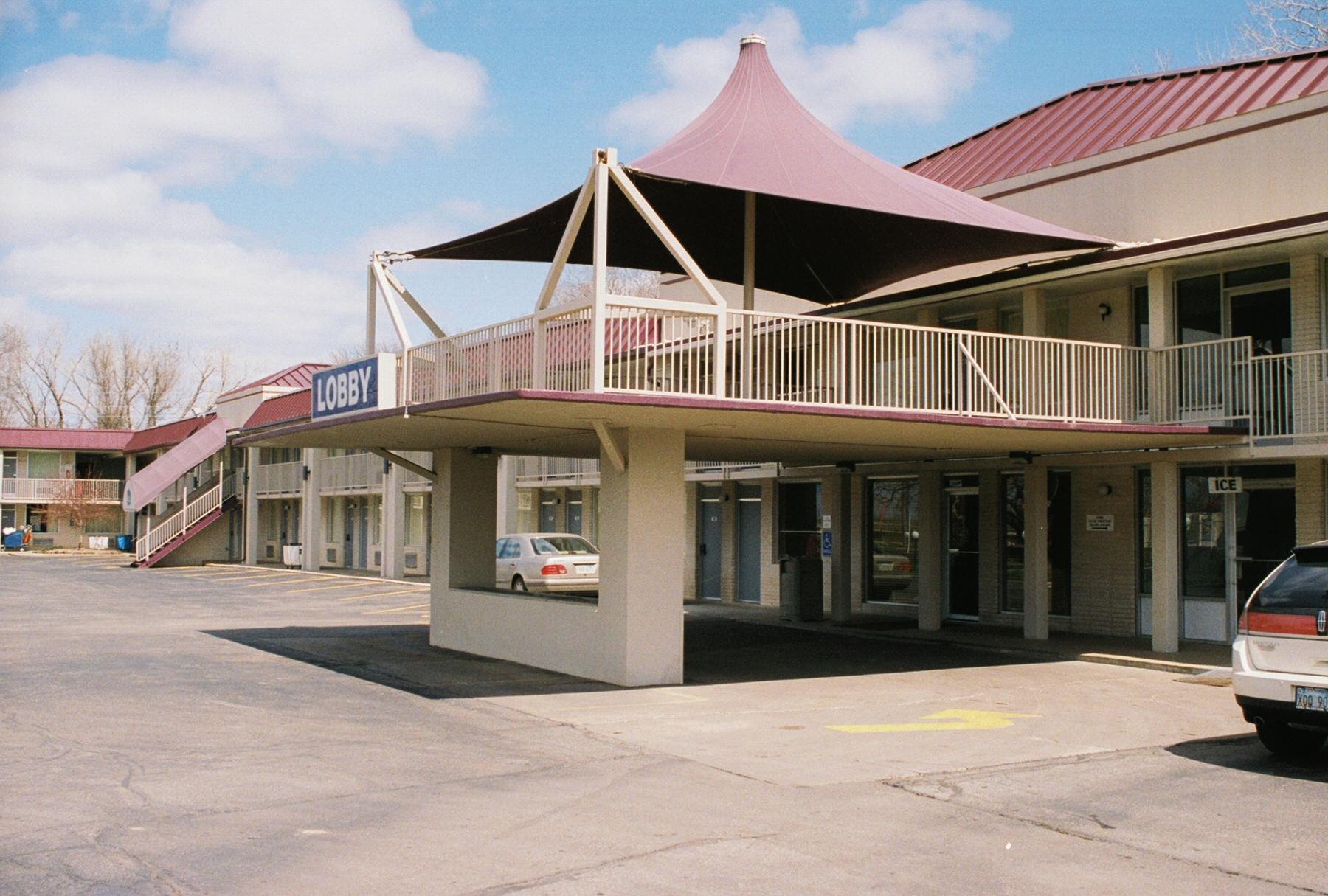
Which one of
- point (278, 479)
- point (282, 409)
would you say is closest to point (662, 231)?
point (282, 409)

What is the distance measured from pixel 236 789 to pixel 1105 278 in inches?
567

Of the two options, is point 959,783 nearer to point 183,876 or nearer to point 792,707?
point 792,707

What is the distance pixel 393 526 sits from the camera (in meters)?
36.5

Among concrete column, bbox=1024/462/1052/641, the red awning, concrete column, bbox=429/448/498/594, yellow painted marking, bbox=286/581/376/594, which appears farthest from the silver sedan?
the red awning

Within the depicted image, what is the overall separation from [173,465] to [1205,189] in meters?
39.0

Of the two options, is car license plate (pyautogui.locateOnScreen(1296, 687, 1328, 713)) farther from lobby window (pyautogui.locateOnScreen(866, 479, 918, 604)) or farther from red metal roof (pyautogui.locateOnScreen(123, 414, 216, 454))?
red metal roof (pyautogui.locateOnScreen(123, 414, 216, 454))

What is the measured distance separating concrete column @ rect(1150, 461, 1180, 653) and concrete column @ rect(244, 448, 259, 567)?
36006mm

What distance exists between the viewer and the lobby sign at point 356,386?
14852mm

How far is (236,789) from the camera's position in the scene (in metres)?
8.37

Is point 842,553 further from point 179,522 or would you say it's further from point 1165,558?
point 179,522

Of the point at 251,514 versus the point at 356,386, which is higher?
the point at 356,386

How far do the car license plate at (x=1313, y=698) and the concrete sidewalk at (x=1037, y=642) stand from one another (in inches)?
252

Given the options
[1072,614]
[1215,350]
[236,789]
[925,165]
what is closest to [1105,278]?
[1215,350]

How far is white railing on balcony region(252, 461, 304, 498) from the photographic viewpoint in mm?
43812
